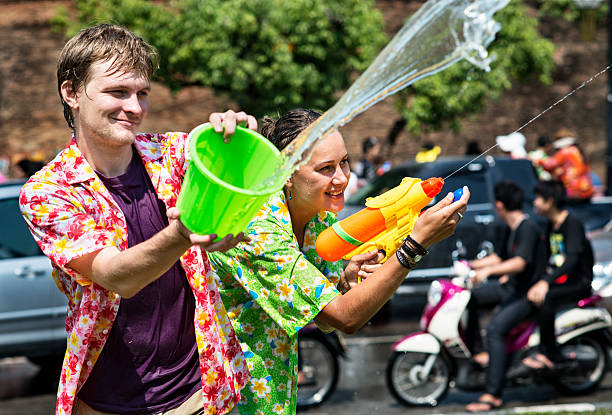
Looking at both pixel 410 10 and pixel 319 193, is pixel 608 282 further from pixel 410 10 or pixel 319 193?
pixel 410 10

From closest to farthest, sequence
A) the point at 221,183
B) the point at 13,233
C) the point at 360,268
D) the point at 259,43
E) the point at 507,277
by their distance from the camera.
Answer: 1. the point at 221,183
2. the point at 360,268
3. the point at 507,277
4. the point at 13,233
5. the point at 259,43

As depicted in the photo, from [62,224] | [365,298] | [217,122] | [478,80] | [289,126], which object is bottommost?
[365,298]

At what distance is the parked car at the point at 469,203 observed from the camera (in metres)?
9.66

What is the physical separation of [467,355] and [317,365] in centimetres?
119

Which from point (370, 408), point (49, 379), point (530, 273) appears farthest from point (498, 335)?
point (49, 379)

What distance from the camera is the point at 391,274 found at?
2498 mm

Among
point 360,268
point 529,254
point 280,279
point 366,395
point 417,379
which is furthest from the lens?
point 366,395

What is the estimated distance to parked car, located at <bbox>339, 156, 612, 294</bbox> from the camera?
9656mm

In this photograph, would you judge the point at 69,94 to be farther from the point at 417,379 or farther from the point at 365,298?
the point at 417,379

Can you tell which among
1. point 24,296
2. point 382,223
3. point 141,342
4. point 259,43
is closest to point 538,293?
point 382,223

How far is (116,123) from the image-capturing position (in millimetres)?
2410

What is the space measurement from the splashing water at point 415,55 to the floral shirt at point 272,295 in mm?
302

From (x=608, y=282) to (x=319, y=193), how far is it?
590 centimetres

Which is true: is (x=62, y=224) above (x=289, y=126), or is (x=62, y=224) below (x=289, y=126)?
below
